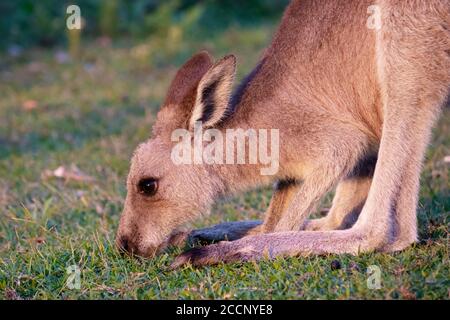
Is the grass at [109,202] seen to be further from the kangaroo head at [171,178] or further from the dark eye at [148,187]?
the dark eye at [148,187]

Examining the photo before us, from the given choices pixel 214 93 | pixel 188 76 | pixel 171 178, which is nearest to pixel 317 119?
pixel 214 93

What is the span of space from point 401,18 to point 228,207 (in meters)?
2.01

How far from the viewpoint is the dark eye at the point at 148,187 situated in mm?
4469

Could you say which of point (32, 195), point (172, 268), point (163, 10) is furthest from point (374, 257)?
point (163, 10)

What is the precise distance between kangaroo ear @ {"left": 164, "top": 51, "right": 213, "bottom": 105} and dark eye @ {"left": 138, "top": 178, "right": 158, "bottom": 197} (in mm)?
503

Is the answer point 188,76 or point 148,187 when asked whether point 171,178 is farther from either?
point 188,76

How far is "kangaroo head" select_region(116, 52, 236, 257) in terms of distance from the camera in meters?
4.39

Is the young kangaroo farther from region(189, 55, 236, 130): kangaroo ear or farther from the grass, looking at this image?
the grass

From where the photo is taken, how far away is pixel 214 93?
441cm

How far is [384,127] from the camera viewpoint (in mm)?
4188

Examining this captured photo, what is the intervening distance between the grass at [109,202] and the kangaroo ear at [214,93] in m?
0.83

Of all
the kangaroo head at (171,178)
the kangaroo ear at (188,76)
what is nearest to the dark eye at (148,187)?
the kangaroo head at (171,178)

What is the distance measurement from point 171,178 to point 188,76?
0.64 metres
